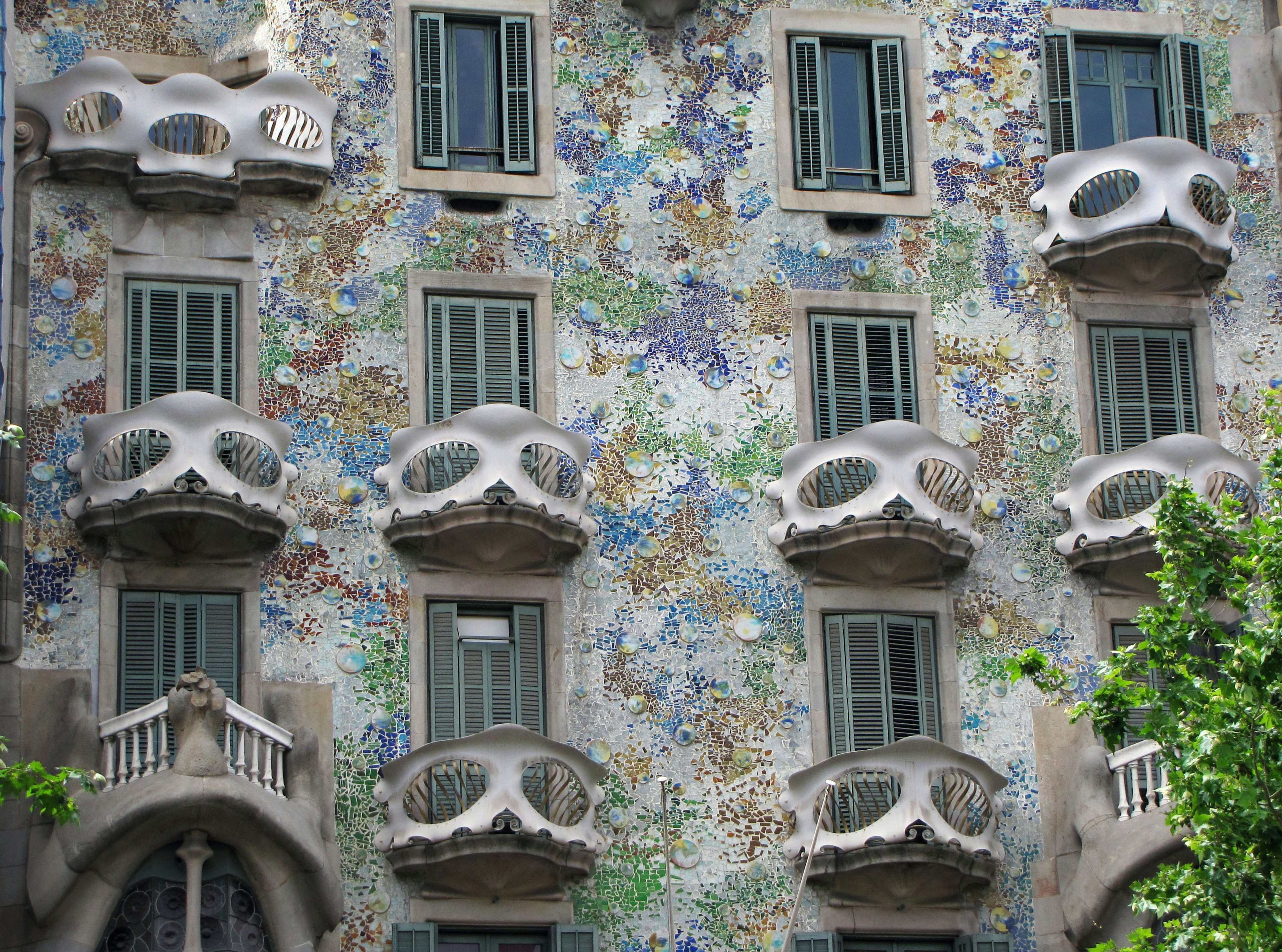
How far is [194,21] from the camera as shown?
33.3m

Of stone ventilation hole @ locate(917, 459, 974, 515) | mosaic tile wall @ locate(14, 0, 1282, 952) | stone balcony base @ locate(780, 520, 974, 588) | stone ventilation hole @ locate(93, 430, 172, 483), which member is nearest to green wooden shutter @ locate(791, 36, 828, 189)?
mosaic tile wall @ locate(14, 0, 1282, 952)

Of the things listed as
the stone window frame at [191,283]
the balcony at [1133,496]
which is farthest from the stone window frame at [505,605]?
the balcony at [1133,496]

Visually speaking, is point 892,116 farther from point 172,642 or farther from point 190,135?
point 172,642

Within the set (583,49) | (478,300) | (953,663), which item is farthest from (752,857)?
(583,49)

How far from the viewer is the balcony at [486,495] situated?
29609 mm

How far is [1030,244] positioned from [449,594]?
797cm

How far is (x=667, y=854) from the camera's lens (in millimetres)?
28859

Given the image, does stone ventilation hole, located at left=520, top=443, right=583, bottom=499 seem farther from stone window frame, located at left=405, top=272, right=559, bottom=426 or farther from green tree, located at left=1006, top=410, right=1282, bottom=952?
green tree, located at left=1006, top=410, right=1282, bottom=952

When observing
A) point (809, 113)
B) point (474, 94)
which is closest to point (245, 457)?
point (474, 94)

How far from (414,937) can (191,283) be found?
7.56 metres

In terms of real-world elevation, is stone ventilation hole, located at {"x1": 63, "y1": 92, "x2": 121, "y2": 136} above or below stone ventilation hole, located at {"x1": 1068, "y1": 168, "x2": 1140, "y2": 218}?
above

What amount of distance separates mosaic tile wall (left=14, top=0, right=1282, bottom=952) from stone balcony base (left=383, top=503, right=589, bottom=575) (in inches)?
14.9

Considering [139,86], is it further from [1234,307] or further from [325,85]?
[1234,307]

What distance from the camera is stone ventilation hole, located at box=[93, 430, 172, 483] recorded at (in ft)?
96.2
